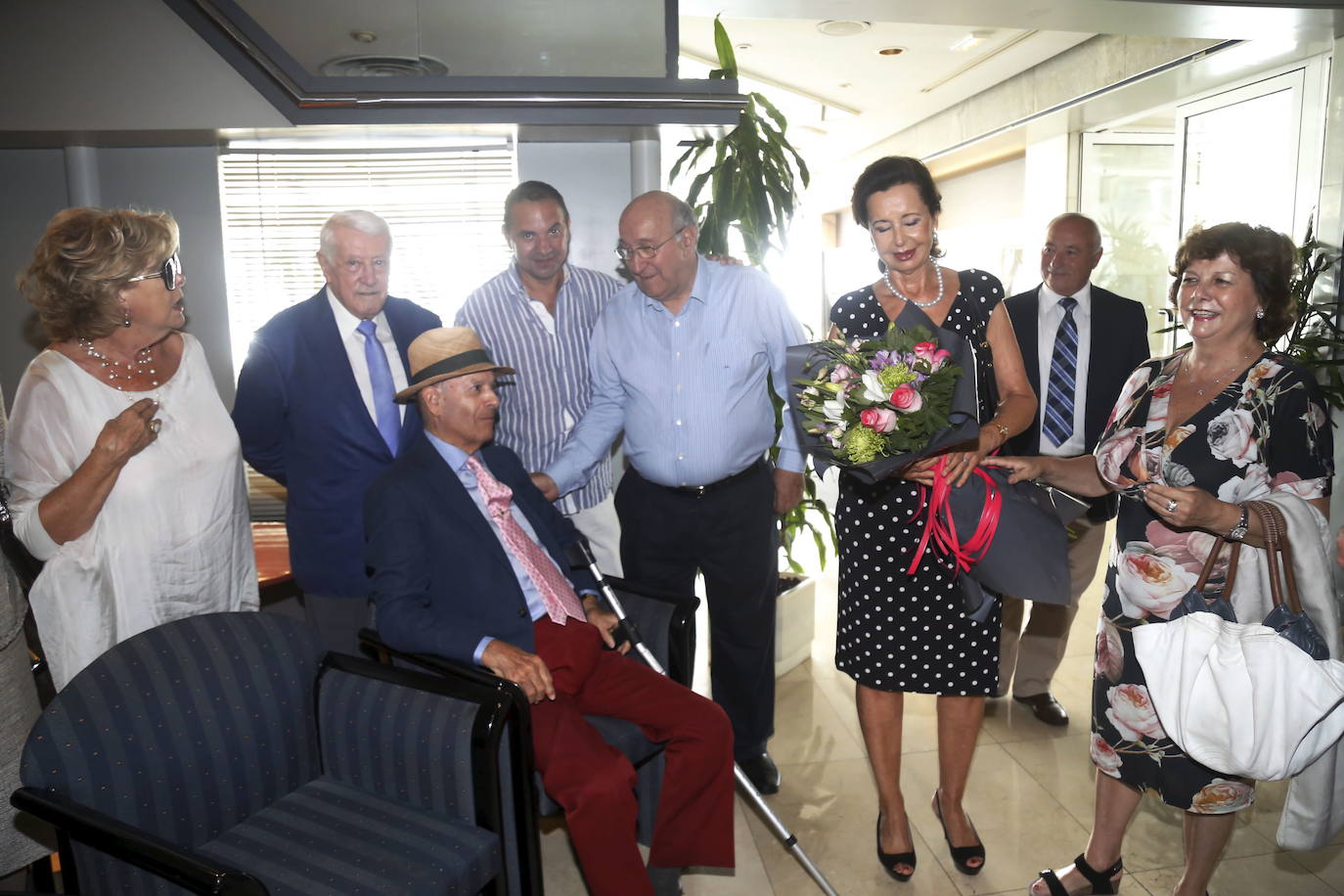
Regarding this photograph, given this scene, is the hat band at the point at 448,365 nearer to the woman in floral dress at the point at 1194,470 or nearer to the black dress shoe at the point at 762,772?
the woman in floral dress at the point at 1194,470

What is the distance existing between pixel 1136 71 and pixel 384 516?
23.5ft

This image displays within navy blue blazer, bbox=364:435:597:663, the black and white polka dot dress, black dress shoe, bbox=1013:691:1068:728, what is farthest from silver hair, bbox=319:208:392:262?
black dress shoe, bbox=1013:691:1068:728

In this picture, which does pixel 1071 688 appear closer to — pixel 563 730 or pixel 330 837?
pixel 563 730

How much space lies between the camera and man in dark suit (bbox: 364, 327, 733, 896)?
7.21ft

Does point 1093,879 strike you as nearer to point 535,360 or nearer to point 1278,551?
point 1278,551

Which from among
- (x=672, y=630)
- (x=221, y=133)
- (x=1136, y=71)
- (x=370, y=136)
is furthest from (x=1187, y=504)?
(x=1136, y=71)

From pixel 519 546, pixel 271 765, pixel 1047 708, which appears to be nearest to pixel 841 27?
pixel 1047 708

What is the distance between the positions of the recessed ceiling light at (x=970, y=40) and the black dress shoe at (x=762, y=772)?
681 centimetres

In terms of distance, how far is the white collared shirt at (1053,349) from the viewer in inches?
141

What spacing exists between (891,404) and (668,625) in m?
1.03

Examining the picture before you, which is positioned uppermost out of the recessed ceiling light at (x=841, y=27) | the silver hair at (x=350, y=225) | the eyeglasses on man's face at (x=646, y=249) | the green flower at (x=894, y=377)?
the recessed ceiling light at (x=841, y=27)

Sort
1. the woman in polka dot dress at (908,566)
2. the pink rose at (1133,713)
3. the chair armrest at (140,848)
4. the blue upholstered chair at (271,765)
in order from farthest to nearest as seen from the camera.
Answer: the woman in polka dot dress at (908,566), the pink rose at (1133,713), the blue upholstered chair at (271,765), the chair armrest at (140,848)

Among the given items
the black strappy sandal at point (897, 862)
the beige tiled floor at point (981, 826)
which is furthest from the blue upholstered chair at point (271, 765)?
the black strappy sandal at point (897, 862)

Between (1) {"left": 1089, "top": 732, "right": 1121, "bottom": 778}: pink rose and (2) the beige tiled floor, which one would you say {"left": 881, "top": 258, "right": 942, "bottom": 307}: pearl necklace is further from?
(2) the beige tiled floor
